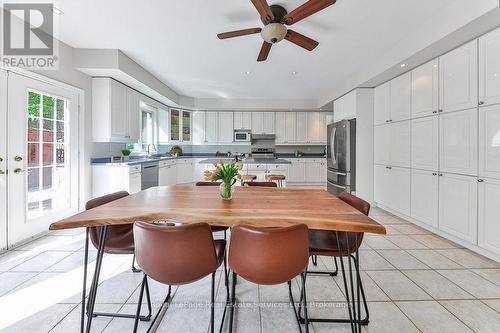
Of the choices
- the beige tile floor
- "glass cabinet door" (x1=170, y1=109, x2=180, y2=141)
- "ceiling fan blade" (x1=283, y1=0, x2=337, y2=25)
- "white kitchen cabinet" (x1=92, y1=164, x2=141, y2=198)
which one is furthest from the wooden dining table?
"glass cabinet door" (x1=170, y1=109, x2=180, y2=141)

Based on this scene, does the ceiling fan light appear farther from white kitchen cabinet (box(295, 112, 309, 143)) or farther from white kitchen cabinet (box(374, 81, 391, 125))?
white kitchen cabinet (box(295, 112, 309, 143))

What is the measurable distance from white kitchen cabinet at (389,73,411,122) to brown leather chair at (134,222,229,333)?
3608mm

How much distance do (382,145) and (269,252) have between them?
3.81 metres

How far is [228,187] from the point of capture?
1.86m

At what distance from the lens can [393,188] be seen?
13.1 ft

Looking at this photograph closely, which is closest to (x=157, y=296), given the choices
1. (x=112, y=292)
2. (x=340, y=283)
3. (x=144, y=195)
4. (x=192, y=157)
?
(x=112, y=292)

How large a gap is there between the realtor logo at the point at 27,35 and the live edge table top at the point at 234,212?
7.49 ft

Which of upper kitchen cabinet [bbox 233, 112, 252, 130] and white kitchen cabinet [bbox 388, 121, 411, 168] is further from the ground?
upper kitchen cabinet [bbox 233, 112, 252, 130]

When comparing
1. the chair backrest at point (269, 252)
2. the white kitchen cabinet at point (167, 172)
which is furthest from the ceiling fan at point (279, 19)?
the white kitchen cabinet at point (167, 172)

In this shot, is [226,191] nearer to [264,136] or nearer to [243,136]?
[243,136]

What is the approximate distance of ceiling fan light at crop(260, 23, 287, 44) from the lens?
2344mm

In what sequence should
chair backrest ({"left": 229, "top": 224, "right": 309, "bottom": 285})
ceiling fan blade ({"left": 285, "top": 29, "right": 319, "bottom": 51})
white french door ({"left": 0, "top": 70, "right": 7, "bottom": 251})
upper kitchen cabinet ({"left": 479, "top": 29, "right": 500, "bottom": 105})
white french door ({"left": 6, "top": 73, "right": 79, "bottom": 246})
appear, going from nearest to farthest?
1. chair backrest ({"left": 229, "top": 224, "right": 309, "bottom": 285})
2. upper kitchen cabinet ({"left": 479, "top": 29, "right": 500, "bottom": 105})
3. ceiling fan blade ({"left": 285, "top": 29, "right": 319, "bottom": 51})
4. white french door ({"left": 0, "top": 70, "right": 7, "bottom": 251})
5. white french door ({"left": 6, "top": 73, "right": 79, "bottom": 246})

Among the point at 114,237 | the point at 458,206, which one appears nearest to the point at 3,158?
the point at 114,237

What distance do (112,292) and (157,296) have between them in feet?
1.23
